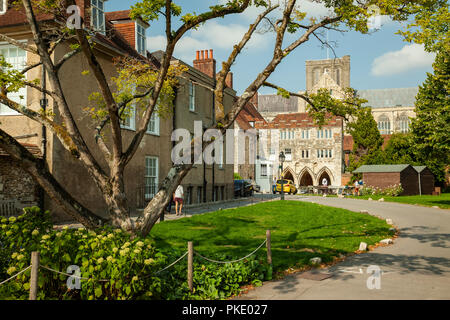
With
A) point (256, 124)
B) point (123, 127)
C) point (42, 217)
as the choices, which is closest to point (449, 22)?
point (42, 217)

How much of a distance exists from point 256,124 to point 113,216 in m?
57.8

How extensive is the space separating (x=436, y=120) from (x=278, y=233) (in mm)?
18022

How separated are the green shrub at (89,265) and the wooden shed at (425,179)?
4269cm

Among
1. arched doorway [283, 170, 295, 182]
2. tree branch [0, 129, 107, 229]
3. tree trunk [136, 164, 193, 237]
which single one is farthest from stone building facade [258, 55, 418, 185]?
tree branch [0, 129, 107, 229]

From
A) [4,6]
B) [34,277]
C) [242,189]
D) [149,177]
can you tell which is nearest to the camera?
[34,277]

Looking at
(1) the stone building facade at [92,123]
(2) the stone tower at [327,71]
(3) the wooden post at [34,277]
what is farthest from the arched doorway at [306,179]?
(3) the wooden post at [34,277]

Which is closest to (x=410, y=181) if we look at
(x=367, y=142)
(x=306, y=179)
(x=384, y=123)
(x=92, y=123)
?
(x=367, y=142)

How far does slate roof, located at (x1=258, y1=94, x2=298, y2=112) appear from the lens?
110562 mm

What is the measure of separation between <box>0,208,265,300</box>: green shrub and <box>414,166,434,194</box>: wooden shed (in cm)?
4269

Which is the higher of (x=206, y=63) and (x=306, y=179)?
(x=206, y=63)

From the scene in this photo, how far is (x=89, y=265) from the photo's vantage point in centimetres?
575

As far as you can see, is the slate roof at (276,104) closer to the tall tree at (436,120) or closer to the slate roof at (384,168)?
the slate roof at (384,168)

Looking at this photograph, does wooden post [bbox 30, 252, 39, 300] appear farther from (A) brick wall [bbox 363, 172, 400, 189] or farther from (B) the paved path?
(A) brick wall [bbox 363, 172, 400, 189]

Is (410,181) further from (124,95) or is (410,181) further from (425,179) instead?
(124,95)
